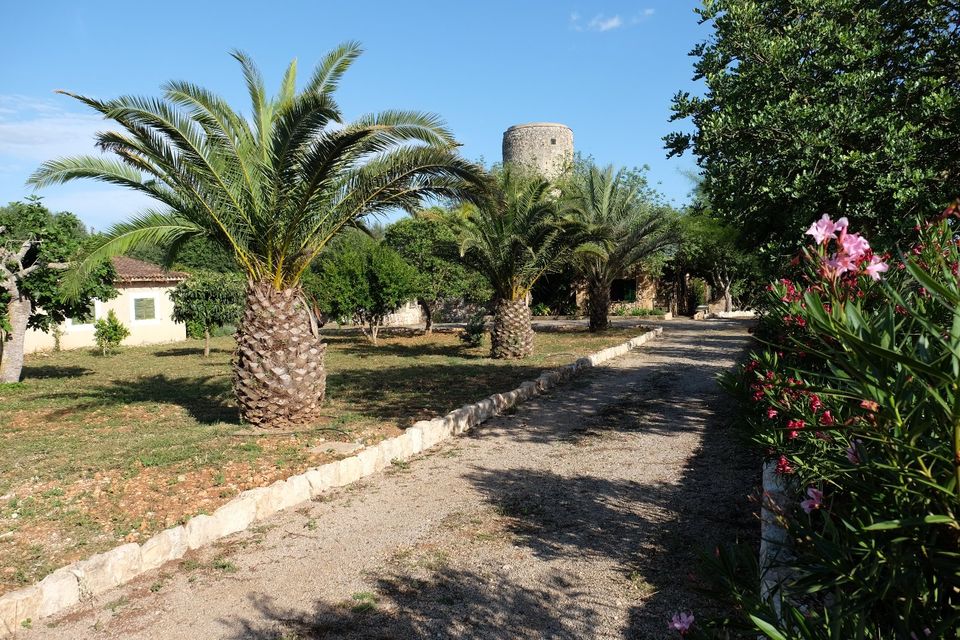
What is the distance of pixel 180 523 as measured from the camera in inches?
196

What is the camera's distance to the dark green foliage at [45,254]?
509 inches

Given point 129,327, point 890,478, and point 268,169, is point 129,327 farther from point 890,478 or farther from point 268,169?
point 890,478

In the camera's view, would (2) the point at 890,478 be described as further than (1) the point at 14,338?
No

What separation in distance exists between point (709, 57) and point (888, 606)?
6648 millimetres

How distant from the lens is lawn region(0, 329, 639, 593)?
505cm

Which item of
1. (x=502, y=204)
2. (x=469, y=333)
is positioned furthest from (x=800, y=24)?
(x=469, y=333)

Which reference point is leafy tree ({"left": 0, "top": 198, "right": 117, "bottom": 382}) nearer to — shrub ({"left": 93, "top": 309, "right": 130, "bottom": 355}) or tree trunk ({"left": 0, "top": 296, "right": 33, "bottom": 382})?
tree trunk ({"left": 0, "top": 296, "right": 33, "bottom": 382})

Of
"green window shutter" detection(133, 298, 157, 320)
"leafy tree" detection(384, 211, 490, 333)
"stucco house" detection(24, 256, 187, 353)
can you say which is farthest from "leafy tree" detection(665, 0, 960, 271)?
"green window shutter" detection(133, 298, 157, 320)

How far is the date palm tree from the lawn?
1037mm

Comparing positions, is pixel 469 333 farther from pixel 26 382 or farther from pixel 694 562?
pixel 694 562

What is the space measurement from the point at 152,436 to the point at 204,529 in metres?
3.84

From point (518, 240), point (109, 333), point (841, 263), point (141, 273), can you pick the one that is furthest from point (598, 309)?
point (841, 263)

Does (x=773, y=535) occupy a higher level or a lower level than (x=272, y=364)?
lower

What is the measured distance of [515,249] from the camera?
1512cm
